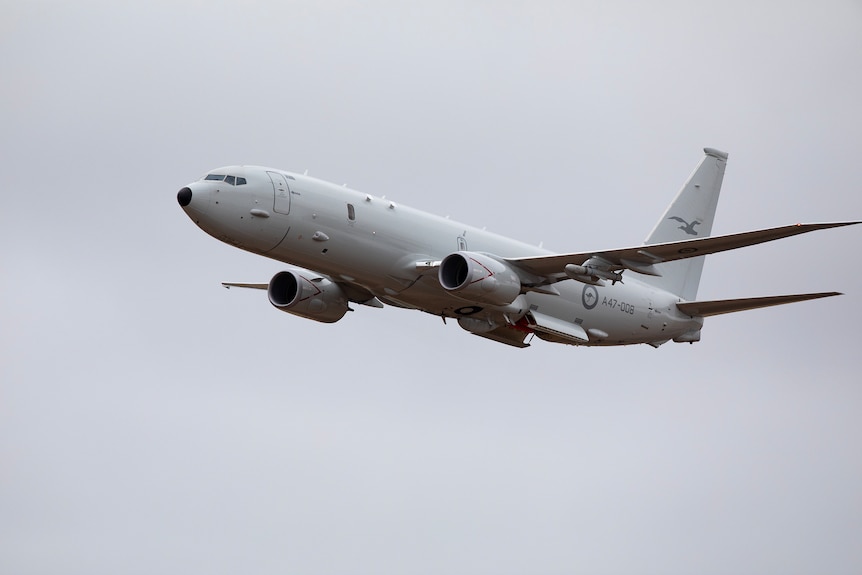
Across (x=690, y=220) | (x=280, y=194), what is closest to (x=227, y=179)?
(x=280, y=194)

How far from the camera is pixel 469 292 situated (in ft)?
169

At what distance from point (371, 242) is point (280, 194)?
3758mm

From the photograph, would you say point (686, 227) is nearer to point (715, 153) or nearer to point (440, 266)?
point (715, 153)

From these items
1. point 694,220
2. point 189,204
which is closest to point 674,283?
point 694,220

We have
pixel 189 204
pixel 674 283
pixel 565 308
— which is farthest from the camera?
pixel 674 283

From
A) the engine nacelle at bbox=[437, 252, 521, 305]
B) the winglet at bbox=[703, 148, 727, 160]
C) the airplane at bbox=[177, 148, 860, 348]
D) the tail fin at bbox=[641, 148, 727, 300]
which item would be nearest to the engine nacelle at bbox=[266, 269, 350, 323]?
the airplane at bbox=[177, 148, 860, 348]

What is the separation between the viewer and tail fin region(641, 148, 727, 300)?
64.2 meters

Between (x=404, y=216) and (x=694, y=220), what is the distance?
18.5 metres

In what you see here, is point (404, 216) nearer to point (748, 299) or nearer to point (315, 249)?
point (315, 249)

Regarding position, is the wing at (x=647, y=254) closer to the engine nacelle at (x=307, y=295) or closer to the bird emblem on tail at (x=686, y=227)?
the engine nacelle at (x=307, y=295)

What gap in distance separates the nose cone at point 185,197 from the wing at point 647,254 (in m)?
12.3

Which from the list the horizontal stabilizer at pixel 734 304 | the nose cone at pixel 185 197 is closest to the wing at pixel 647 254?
the horizontal stabilizer at pixel 734 304

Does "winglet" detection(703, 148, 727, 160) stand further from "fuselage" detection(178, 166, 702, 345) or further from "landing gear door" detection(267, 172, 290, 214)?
"landing gear door" detection(267, 172, 290, 214)

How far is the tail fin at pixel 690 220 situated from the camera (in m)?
64.2
